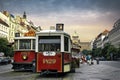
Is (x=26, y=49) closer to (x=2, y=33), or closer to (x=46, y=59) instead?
(x=46, y=59)

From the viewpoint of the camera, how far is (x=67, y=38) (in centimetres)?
2231

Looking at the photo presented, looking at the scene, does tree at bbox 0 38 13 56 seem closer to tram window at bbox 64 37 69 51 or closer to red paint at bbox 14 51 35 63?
red paint at bbox 14 51 35 63

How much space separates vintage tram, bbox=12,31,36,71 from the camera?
1056 inches

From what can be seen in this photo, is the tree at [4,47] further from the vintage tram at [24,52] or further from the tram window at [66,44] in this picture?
the tram window at [66,44]

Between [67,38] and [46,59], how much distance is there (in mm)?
2385

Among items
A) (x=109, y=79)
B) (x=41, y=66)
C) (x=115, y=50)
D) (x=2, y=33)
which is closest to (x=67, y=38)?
(x=41, y=66)

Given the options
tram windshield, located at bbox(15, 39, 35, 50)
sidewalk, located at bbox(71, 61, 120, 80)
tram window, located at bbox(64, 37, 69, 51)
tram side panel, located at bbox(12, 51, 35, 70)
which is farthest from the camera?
tram side panel, located at bbox(12, 51, 35, 70)

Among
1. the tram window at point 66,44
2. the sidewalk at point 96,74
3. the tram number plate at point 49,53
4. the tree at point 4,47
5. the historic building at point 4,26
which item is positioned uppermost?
the historic building at point 4,26

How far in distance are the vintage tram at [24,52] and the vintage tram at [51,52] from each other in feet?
Answer: 18.9

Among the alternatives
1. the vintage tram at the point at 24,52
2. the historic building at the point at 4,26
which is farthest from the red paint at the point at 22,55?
the historic building at the point at 4,26

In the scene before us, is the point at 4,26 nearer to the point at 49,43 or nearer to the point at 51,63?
the point at 49,43

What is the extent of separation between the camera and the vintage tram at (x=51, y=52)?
67.9ft

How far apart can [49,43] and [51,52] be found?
Result: 57 centimetres

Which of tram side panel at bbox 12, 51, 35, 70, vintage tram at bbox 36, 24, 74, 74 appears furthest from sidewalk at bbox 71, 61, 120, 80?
tram side panel at bbox 12, 51, 35, 70
